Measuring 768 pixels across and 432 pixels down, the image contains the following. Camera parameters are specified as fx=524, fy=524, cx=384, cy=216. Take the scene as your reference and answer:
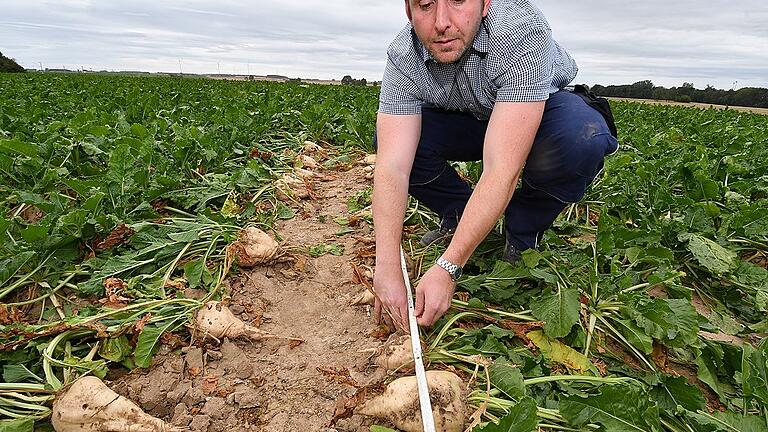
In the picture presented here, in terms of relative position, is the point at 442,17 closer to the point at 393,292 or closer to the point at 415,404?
the point at 393,292

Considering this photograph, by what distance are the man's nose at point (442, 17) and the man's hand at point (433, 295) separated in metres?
0.87

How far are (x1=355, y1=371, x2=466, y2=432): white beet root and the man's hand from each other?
0.28 m

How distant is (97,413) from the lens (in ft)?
4.98

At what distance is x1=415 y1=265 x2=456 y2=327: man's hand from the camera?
1826 mm

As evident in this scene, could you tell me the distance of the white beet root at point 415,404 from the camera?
4.95 ft

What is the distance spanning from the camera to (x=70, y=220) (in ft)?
7.43

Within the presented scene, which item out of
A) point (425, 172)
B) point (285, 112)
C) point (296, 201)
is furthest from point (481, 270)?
point (285, 112)

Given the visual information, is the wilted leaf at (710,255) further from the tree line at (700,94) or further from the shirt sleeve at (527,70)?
the tree line at (700,94)

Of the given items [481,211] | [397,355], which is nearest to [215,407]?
[397,355]

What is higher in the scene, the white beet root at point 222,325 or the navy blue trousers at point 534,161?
the navy blue trousers at point 534,161

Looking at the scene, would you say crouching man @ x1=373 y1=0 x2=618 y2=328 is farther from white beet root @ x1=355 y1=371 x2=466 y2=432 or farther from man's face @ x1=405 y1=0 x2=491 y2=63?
white beet root @ x1=355 y1=371 x2=466 y2=432

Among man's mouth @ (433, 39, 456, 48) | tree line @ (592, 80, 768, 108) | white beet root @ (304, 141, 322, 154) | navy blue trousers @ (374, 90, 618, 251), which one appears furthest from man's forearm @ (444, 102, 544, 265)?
tree line @ (592, 80, 768, 108)

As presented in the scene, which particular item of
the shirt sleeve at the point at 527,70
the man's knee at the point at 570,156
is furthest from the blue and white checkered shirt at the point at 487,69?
the man's knee at the point at 570,156

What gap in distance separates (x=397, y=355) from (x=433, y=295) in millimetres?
239
